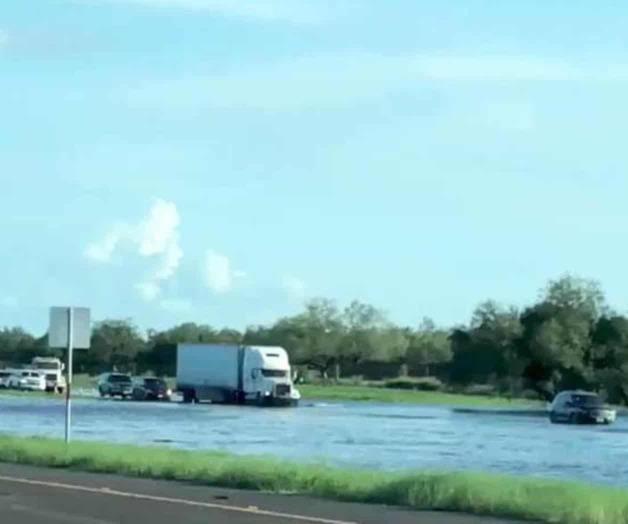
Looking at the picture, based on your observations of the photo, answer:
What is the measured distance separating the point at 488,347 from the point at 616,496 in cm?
10069

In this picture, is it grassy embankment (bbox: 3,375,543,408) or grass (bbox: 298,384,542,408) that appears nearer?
grassy embankment (bbox: 3,375,543,408)

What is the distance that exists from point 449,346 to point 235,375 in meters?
56.0

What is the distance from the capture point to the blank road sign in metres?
36.9

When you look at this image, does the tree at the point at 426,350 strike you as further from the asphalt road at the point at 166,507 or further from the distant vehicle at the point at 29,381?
the asphalt road at the point at 166,507

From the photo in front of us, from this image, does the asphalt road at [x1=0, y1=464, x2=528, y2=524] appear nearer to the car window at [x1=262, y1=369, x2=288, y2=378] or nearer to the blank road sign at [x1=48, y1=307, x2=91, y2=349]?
the blank road sign at [x1=48, y1=307, x2=91, y2=349]

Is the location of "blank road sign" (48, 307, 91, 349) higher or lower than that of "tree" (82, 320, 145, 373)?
lower

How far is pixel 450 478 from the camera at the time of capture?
1081 inches

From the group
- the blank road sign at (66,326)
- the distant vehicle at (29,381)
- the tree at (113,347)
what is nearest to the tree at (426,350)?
the tree at (113,347)

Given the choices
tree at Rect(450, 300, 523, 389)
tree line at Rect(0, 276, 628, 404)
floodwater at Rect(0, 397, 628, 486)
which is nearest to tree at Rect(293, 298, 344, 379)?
tree line at Rect(0, 276, 628, 404)

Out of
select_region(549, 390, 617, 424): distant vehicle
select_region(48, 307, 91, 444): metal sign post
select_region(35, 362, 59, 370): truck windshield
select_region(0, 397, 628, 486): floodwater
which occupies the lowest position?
select_region(0, 397, 628, 486): floodwater

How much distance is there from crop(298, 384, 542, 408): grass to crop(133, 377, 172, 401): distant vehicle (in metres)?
18.7

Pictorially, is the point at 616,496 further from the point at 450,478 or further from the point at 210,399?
the point at 210,399

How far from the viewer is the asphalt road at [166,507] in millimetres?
22406

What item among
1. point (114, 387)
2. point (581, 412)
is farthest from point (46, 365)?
point (581, 412)
